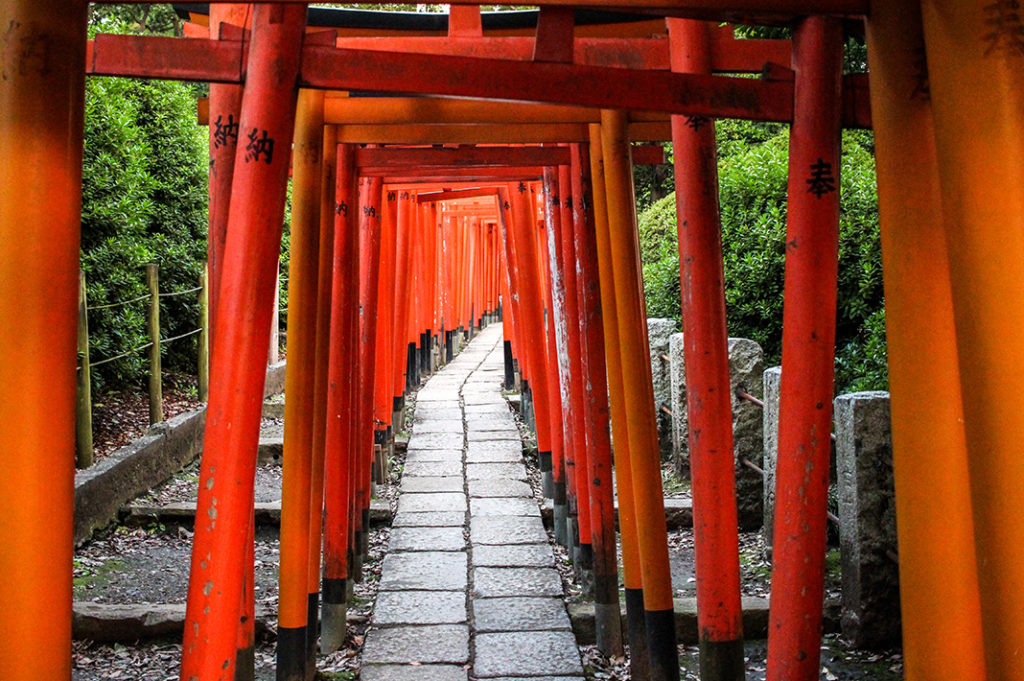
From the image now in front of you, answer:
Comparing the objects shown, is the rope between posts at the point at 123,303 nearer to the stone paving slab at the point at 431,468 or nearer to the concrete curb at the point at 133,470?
the concrete curb at the point at 133,470

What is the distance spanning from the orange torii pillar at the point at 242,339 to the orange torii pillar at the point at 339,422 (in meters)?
2.43

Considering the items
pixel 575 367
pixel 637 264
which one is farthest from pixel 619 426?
pixel 575 367

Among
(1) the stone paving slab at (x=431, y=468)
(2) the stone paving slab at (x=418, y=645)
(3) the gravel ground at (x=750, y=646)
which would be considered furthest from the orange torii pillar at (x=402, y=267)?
(2) the stone paving slab at (x=418, y=645)

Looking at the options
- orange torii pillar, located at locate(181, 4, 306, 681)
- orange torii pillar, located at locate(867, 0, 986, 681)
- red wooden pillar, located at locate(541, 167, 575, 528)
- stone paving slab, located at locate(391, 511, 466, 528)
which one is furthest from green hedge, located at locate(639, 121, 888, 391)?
orange torii pillar, located at locate(181, 4, 306, 681)

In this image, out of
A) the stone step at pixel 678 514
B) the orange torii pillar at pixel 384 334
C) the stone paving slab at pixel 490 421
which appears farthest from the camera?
the stone paving slab at pixel 490 421

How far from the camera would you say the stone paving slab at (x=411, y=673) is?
440 cm

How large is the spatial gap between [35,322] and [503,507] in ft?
18.8

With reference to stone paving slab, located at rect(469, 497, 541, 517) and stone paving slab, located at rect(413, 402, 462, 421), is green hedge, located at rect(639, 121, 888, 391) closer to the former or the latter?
stone paving slab, located at rect(469, 497, 541, 517)

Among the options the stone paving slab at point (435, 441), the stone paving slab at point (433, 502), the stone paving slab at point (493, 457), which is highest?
the stone paving slab at point (435, 441)

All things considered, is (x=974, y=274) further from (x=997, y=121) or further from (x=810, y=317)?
(x=810, y=317)

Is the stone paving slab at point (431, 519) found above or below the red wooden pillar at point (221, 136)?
Answer: below

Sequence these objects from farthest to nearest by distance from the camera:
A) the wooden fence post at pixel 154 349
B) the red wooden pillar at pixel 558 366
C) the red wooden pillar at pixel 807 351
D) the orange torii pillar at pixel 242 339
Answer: the wooden fence post at pixel 154 349 < the red wooden pillar at pixel 558 366 < the red wooden pillar at pixel 807 351 < the orange torii pillar at pixel 242 339

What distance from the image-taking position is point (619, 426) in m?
4.18

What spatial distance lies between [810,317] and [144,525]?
486cm
